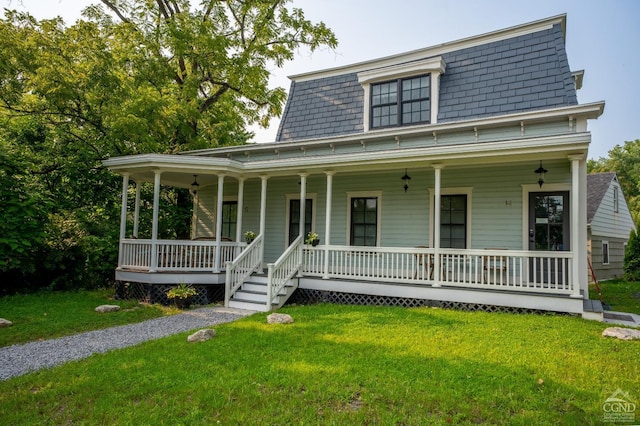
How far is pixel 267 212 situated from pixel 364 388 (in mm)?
8252

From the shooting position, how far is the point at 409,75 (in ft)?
32.9

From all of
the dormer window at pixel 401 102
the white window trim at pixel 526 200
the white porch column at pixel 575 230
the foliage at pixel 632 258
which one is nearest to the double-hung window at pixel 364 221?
the dormer window at pixel 401 102

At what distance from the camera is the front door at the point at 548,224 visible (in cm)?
795

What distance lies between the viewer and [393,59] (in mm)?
10586

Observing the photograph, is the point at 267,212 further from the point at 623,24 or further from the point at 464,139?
the point at 623,24

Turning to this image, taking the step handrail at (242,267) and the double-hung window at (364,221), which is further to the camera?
the double-hung window at (364,221)

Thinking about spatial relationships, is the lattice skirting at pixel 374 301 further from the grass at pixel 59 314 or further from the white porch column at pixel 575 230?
the grass at pixel 59 314

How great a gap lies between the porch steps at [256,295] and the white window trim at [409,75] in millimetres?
4948

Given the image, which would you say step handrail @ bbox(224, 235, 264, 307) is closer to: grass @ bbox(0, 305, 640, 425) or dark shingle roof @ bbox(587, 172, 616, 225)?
grass @ bbox(0, 305, 640, 425)

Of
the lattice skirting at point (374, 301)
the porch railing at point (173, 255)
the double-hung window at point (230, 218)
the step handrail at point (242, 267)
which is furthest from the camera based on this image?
the double-hung window at point (230, 218)

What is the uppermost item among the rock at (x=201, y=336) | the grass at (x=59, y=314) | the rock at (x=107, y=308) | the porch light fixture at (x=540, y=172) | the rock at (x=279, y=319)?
the porch light fixture at (x=540, y=172)

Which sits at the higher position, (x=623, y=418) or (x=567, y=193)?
(x=567, y=193)

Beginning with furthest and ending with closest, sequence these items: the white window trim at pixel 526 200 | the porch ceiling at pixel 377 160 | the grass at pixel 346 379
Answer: the white window trim at pixel 526 200 < the porch ceiling at pixel 377 160 < the grass at pixel 346 379

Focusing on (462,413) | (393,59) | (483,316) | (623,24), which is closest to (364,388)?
(462,413)
